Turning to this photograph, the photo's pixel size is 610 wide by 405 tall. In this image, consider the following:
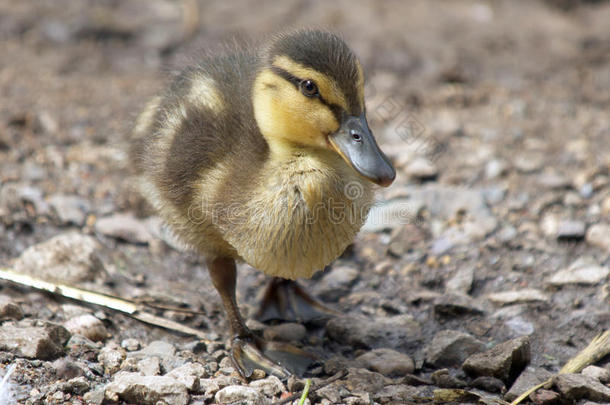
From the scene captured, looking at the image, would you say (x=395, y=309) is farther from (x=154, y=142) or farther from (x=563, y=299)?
(x=154, y=142)

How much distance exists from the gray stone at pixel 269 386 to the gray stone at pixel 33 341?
0.72 metres

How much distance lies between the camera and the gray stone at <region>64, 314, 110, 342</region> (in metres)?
2.78

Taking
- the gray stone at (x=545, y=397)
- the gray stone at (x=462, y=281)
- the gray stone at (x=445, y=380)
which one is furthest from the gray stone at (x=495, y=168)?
the gray stone at (x=545, y=397)

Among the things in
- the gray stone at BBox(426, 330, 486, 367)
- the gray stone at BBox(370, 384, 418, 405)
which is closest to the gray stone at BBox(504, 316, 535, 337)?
the gray stone at BBox(426, 330, 486, 367)

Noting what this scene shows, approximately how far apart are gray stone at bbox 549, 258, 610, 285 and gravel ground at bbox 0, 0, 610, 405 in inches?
0.4

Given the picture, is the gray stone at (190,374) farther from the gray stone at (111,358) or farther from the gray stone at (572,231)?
the gray stone at (572,231)

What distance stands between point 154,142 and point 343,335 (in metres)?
1.16

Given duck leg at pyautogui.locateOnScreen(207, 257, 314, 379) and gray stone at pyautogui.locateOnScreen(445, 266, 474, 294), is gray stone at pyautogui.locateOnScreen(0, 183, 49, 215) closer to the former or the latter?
duck leg at pyautogui.locateOnScreen(207, 257, 314, 379)

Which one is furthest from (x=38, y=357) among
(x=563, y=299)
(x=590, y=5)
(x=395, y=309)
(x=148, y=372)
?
(x=590, y=5)

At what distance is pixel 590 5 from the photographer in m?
6.23

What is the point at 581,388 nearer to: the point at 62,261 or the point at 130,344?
the point at 130,344

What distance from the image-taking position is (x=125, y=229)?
147 inches

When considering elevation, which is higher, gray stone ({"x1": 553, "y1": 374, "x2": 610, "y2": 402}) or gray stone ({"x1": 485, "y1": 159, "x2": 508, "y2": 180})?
gray stone ({"x1": 485, "y1": 159, "x2": 508, "y2": 180})

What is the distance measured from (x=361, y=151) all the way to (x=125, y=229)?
5.69ft
